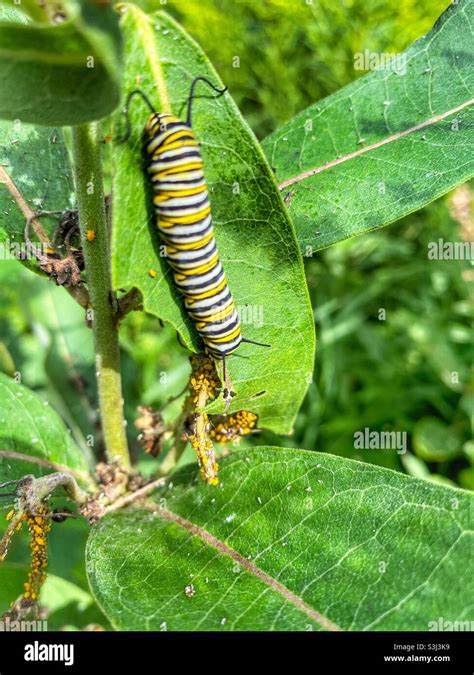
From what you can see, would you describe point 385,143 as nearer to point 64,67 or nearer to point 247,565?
point 64,67

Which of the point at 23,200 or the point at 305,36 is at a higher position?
the point at 305,36

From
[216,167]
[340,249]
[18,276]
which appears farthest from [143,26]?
[340,249]

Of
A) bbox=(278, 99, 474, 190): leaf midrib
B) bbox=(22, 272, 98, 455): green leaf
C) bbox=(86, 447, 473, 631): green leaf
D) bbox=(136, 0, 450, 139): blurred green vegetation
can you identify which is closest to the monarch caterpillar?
bbox=(86, 447, 473, 631): green leaf

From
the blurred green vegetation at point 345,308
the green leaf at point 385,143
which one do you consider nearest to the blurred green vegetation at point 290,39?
the blurred green vegetation at point 345,308

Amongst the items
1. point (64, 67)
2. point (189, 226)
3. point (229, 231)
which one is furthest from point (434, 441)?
point (64, 67)

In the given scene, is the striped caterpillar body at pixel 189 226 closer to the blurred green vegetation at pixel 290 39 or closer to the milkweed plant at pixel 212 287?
the milkweed plant at pixel 212 287

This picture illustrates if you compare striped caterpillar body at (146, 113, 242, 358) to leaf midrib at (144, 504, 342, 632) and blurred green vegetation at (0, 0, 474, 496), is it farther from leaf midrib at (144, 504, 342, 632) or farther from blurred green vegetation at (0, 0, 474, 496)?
blurred green vegetation at (0, 0, 474, 496)
